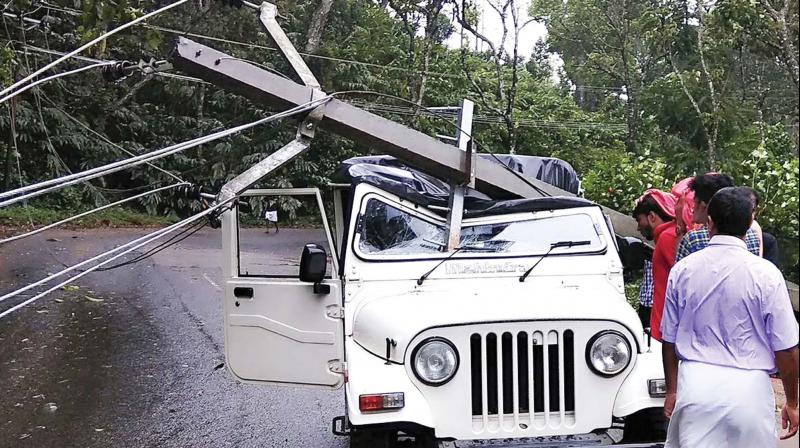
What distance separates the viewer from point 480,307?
4.33 metres

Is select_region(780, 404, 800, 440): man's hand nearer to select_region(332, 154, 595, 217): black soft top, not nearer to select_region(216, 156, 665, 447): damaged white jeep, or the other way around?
select_region(216, 156, 665, 447): damaged white jeep

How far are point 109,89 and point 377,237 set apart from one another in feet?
75.4

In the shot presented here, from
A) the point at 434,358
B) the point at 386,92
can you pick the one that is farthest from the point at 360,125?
the point at 386,92

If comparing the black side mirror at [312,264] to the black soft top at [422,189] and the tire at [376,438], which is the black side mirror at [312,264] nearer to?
the black soft top at [422,189]

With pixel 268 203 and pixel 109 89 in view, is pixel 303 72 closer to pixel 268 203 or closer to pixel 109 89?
pixel 268 203

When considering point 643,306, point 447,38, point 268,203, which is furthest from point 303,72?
point 447,38

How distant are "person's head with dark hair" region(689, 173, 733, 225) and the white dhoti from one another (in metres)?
0.89

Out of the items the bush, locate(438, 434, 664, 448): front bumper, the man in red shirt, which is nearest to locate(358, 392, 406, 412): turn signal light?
locate(438, 434, 664, 448): front bumper

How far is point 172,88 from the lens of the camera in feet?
88.1

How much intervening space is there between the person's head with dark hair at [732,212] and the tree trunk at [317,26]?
2243 centimetres

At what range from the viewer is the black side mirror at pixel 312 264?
5.12 meters

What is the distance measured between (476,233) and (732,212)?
2.36 metres

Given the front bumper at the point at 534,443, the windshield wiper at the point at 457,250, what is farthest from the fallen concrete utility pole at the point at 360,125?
the front bumper at the point at 534,443

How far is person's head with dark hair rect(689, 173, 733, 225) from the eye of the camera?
3758mm
